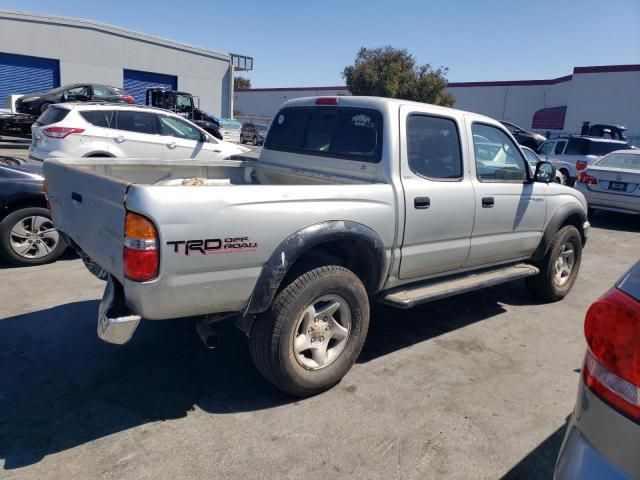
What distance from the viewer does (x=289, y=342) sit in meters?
3.19

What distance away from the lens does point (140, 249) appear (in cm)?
258

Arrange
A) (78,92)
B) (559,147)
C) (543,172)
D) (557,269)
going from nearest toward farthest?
1. (543,172)
2. (557,269)
3. (559,147)
4. (78,92)

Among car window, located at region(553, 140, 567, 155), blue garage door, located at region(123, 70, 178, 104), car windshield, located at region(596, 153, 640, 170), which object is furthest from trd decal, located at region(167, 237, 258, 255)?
blue garage door, located at region(123, 70, 178, 104)

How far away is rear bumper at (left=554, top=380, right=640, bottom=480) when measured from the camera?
1572 millimetres

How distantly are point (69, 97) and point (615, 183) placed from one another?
676 inches

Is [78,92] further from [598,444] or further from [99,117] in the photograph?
[598,444]

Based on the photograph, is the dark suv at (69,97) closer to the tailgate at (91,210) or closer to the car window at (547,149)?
the car window at (547,149)

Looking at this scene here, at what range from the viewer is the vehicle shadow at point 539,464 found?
278 cm

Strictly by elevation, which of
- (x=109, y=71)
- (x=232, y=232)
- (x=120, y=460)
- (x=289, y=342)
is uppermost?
(x=109, y=71)

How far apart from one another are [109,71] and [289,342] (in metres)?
30.1

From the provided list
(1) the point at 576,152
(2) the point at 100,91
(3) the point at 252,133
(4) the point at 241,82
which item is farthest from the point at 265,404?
(4) the point at 241,82

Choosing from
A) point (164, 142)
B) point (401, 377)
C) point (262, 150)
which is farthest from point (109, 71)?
point (401, 377)

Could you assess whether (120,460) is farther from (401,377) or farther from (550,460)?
(550,460)

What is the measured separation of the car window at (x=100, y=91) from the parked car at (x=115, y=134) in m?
9.95
